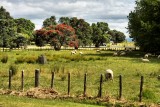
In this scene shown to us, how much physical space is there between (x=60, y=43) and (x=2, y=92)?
80.5 meters

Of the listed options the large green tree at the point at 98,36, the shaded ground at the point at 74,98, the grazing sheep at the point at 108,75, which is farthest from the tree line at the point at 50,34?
the shaded ground at the point at 74,98

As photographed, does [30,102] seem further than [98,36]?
No

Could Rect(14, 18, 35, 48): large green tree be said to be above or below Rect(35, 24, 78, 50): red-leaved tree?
above

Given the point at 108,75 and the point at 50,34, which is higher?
the point at 50,34

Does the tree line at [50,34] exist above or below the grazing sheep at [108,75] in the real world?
above

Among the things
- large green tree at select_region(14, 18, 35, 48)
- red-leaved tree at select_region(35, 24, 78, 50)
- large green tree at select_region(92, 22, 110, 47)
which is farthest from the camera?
large green tree at select_region(14, 18, 35, 48)

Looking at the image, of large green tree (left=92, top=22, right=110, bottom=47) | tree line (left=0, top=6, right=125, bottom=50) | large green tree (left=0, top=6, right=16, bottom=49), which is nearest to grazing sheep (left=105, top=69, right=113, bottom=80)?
tree line (left=0, top=6, right=125, bottom=50)

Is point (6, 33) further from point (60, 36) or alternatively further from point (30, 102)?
point (30, 102)

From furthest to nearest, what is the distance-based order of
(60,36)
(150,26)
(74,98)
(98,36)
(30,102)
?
1. (98,36)
2. (60,36)
3. (150,26)
4. (74,98)
5. (30,102)

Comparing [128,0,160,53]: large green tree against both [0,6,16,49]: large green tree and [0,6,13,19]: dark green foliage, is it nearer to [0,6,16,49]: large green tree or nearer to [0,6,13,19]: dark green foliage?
[0,6,16,49]: large green tree

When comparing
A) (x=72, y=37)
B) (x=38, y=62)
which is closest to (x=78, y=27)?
(x=72, y=37)

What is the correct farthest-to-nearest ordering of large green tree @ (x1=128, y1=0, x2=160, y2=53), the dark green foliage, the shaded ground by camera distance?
1. the dark green foliage
2. large green tree @ (x1=128, y1=0, x2=160, y2=53)
3. the shaded ground

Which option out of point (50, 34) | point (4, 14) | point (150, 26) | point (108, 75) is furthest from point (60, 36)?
point (108, 75)

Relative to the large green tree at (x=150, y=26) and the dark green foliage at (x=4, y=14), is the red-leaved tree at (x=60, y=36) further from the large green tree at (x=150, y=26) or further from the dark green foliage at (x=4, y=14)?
the large green tree at (x=150, y=26)
